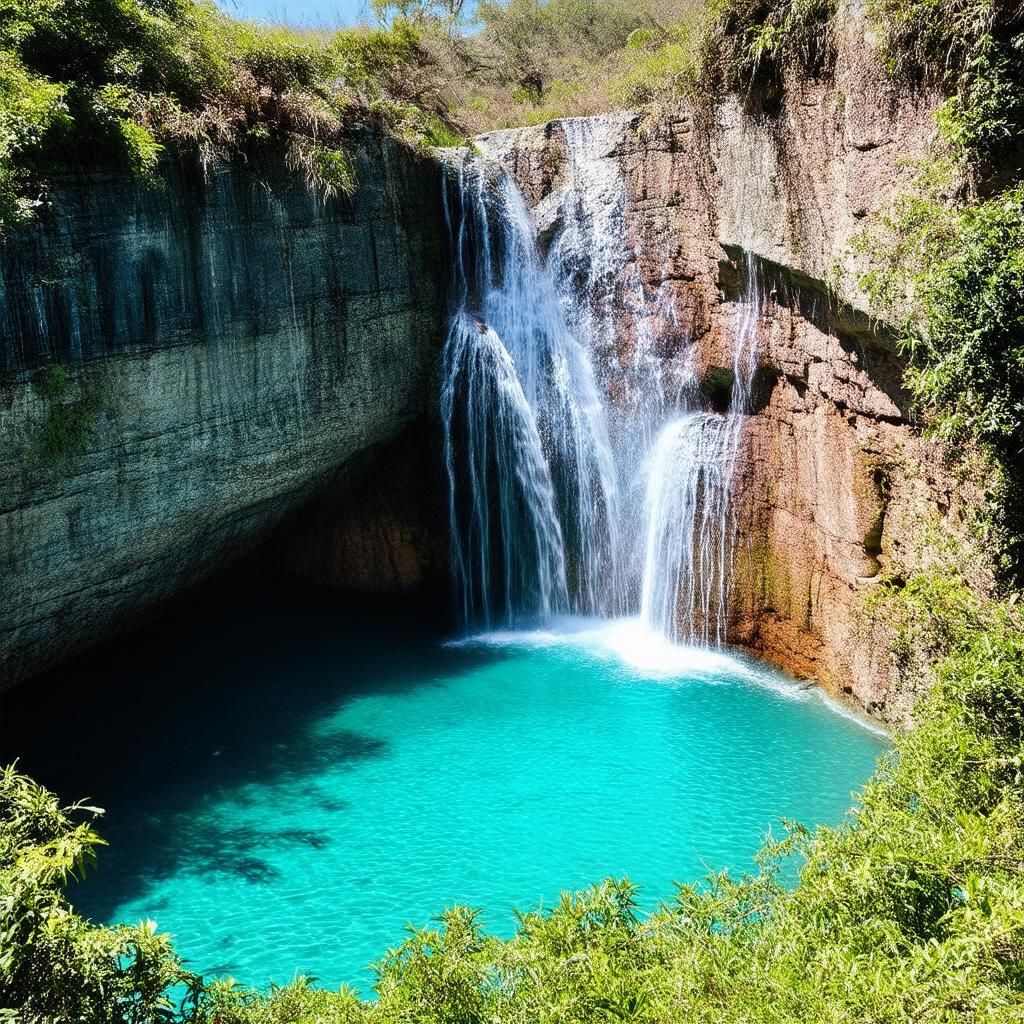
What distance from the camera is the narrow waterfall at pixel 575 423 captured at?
1376cm

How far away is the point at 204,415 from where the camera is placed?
11641 mm

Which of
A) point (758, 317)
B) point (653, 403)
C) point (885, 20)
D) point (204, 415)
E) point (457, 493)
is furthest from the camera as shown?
point (457, 493)

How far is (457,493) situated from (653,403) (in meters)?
3.46

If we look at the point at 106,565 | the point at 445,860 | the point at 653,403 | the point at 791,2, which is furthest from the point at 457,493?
the point at 791,2

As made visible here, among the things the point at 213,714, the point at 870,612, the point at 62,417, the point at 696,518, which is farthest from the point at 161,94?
the point at 870,612

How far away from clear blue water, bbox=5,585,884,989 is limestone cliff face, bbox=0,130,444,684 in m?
1.99

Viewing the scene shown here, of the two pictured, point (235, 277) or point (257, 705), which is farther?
point (257, 705)

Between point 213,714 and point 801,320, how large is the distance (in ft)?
30.0

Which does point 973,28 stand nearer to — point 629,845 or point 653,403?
point 653,403

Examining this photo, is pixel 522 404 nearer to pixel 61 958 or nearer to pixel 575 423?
pixel 575 423

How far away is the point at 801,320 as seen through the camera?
1201cm

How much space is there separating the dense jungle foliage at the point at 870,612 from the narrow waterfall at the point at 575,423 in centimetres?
173

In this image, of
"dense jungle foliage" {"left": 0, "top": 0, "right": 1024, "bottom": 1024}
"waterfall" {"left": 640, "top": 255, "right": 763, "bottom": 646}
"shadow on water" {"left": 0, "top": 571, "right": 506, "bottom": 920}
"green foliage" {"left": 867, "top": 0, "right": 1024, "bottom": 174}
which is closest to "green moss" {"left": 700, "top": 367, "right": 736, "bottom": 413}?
"waterfall" {"left": 640, "top": 255, "right": 763, "bottom": 646}

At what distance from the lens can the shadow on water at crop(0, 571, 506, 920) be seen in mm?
9664
